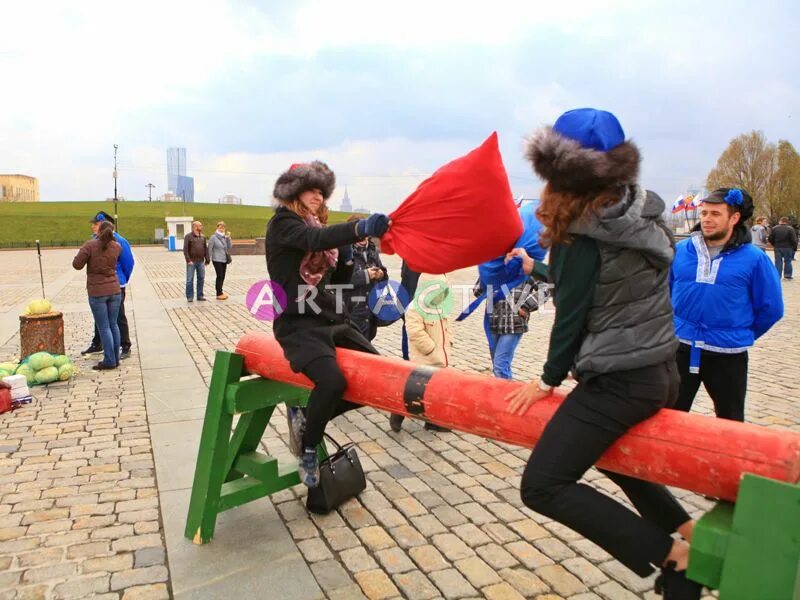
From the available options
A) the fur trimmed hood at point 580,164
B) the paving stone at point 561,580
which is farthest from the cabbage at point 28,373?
the fur trimmed hood at point 580,164

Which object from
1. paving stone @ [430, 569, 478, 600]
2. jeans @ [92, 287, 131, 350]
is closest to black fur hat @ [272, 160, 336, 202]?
paving stone @ [430, 569, 478, 600]

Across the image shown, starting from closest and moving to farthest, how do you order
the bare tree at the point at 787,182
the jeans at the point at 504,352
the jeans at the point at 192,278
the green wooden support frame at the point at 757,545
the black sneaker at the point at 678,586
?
the green wooden support frame at the point at 757,545
the black sneaker at the point at 678,586
the jeans at the point at 504,352
the jeans at the point at 192,278
the bare tree at the point at 787,182

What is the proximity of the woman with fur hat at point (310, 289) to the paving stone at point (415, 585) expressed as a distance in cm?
80

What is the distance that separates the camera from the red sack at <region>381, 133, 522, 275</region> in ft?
8.82

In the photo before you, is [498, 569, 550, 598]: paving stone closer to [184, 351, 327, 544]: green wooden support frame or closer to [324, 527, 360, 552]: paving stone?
[324, 527, 360, 552]: paving stone

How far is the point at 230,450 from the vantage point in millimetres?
4000

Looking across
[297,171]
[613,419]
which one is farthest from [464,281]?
[613,419]

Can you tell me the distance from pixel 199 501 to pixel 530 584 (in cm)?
187

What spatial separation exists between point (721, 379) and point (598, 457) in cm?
222

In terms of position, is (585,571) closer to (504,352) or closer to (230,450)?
(230,450)

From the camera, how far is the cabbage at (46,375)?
7.15 m

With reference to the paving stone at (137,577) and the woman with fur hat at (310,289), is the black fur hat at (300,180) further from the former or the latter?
the paving stone at (137,577)

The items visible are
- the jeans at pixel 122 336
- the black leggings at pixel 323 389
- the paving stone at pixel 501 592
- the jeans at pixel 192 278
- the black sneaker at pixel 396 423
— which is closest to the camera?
the paving stone at pixel 501 592

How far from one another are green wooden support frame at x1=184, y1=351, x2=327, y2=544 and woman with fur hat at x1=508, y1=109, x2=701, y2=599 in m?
1.99
